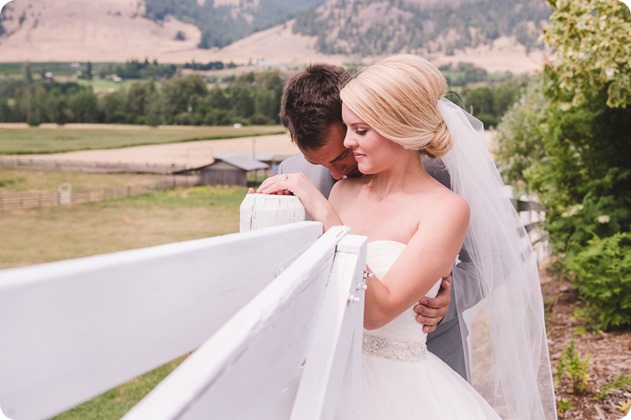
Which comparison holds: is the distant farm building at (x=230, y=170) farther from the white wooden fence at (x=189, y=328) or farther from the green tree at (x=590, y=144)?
the white wooden fence at (x=189, y=328)

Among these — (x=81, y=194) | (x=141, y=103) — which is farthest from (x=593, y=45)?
(x=141, y=103)

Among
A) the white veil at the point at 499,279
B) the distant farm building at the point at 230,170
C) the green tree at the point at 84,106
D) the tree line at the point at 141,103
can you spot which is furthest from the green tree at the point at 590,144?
the green tree at the point at 84,106

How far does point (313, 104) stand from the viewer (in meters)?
2.10

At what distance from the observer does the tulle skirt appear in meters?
1.66

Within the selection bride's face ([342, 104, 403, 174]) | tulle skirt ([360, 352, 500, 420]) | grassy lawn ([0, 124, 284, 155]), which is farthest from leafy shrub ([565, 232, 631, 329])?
grassy lawn ([0, 124, 284, 155])

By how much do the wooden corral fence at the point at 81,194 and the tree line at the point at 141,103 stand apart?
4.82m

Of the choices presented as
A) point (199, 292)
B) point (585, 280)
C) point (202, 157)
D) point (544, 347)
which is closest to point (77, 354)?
point (199, 292)

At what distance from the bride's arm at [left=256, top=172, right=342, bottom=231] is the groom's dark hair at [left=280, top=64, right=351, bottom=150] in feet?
1.61

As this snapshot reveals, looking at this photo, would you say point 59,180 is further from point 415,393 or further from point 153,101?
point 415,393

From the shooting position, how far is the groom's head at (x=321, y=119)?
2074 millimetres

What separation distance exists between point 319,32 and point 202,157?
1932 cm

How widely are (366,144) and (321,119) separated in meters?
0.38

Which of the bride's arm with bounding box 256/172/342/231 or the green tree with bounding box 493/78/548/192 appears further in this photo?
the green tree with bounding box 493/78/548/192

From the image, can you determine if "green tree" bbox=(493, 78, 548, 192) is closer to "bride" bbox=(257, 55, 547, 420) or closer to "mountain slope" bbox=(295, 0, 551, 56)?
"bride" bbox=(257, 55, 547, 420)
